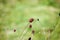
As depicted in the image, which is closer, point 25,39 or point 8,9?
point 25,39

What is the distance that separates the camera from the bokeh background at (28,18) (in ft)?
4.99

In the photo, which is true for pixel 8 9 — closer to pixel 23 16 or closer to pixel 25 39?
pixel 23 16

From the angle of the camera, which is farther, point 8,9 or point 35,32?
point 8,9

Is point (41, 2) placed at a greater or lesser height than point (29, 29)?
greater

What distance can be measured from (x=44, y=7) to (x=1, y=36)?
59 cm

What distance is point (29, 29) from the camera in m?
1.55

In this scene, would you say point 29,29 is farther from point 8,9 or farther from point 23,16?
point 8,9

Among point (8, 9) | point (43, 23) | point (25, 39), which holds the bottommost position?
point (25, 39)

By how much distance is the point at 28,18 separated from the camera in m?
1.58

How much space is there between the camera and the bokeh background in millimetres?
1522

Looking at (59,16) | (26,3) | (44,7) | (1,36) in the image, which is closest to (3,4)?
(26,3)

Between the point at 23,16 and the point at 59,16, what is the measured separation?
40 centimetres

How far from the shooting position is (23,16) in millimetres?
1591

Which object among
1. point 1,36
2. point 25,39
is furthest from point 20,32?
point 1,36
